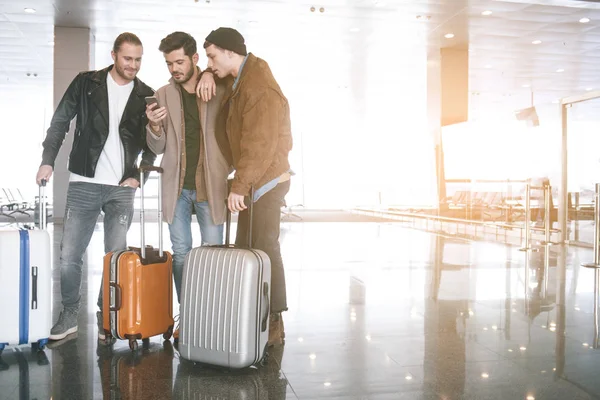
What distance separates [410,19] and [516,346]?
30.2 ft

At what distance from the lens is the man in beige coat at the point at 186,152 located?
302 cm

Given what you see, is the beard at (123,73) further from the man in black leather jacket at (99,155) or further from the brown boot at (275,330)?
the brown boot at (275,330)

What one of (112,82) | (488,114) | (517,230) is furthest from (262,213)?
(488,114)

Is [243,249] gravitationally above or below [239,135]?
below

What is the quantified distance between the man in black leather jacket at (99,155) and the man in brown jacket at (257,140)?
0.54 metres

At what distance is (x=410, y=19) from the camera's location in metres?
11.1

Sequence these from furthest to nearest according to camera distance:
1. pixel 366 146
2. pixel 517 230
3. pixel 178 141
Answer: pixel 366 146 < pixel 517 230 < pixel 178 141

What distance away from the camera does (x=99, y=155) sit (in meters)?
3.11

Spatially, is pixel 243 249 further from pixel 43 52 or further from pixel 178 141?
pixel 43 52

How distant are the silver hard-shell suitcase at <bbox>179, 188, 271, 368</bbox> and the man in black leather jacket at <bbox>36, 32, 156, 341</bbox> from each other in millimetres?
737

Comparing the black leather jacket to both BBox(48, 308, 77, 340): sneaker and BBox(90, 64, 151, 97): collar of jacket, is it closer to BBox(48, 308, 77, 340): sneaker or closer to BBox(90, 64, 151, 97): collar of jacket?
BBox(90, 64, 151, 97): collar of jacket

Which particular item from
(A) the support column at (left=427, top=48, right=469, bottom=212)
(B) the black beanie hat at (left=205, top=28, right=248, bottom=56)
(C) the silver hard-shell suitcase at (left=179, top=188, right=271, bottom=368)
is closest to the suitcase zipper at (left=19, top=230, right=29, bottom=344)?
(C) the silver hard-shell suitcase at (left=179, top=188, right=271, bottom=368)

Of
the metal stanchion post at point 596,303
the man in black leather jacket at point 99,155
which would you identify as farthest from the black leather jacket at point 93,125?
the metal stanchion post at point 596,303

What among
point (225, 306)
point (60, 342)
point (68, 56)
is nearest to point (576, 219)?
point (225, 306)
